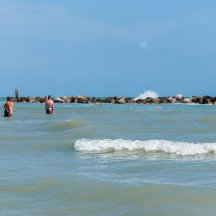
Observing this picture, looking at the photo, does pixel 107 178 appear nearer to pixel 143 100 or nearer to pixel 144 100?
pixel 144 100

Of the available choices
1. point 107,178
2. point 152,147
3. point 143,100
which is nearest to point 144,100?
point 143,100

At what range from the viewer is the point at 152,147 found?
1292 cm

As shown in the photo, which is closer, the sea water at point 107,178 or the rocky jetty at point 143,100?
the sea water at point 107,178

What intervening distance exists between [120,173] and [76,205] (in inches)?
88.6

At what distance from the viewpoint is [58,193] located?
7.88m

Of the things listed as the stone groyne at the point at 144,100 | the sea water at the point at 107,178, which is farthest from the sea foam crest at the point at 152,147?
the stone groyne at the point at 144,100

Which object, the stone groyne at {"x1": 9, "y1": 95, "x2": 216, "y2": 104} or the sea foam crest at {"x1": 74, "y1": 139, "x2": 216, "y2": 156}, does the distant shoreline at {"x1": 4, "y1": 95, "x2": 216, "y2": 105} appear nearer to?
the stone groyne at {"x1": 9, "y1": 95, "x2": 216, "y2": 104}

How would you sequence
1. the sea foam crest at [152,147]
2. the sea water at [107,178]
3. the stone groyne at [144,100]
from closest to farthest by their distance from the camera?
the sea water at [107,178], the sea foam crest at [152,147], the stone groyne at [144,100]

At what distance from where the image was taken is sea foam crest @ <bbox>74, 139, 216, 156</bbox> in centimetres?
1223

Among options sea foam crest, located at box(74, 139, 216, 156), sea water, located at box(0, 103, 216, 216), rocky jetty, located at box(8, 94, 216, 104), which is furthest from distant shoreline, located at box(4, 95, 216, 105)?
sea water, located at box(0, 103, 216, 216)

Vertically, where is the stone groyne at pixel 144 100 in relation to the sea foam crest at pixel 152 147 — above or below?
above

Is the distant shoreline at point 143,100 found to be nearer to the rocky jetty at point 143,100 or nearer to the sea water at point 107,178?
the rocky jetty at point 143,100

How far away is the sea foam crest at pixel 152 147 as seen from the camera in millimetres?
12234

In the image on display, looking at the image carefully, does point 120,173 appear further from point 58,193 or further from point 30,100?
point 30,100
